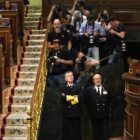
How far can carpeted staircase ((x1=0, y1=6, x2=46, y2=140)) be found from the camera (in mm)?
7512

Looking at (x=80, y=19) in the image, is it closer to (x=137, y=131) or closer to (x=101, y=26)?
(x=101, y=26)

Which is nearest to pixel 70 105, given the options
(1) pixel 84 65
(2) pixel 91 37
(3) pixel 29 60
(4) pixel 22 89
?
(1) pixel 84 65

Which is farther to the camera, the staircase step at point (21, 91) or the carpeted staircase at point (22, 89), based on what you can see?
the staircase step at point (21, 91)

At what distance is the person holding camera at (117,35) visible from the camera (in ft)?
28.9

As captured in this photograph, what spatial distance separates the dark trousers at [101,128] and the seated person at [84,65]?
37.4 inches

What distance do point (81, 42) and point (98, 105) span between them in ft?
5.94

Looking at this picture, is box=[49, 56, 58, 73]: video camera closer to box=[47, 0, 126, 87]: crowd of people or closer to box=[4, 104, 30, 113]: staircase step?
box=[47, 0, 126, 87]: crowd of people

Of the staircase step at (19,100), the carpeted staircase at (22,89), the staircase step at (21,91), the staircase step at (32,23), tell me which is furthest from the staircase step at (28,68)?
the staircase step at (32,23)

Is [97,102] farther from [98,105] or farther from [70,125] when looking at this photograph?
[70,125]

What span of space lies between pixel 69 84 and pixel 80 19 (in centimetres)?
234

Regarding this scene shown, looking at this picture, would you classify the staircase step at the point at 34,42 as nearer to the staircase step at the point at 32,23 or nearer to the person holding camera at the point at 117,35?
the staircase step at the point at 32,23

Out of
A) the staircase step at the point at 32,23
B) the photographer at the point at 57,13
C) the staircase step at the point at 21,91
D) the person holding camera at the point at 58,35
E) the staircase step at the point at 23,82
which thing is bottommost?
the staircase step at the point at 21,91

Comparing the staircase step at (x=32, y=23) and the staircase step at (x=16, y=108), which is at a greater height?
the staircase step at (x=32, y=23)

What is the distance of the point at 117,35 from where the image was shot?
29.0ft
